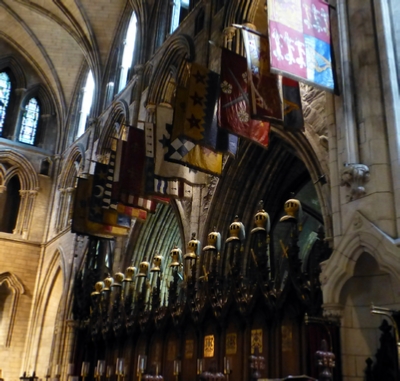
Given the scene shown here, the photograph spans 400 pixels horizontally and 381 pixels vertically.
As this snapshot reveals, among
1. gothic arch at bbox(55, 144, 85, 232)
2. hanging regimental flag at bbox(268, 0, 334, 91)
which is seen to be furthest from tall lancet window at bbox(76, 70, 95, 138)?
hanging regimental flag at bbox(268, 0, 334, 91)

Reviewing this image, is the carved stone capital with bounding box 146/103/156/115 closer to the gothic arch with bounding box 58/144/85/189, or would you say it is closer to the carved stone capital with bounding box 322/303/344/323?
the gothic arch with bounding box 58/144/85/189

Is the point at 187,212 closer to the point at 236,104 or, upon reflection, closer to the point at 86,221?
the point at 86,221

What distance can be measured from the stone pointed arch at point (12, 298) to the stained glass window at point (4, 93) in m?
6.83

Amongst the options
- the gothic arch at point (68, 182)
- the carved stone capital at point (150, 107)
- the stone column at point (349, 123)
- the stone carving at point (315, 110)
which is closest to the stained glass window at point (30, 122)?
the gothic arch at point (68, 182)

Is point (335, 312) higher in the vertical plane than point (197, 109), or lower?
lower

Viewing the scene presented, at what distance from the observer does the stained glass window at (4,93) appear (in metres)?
24.8

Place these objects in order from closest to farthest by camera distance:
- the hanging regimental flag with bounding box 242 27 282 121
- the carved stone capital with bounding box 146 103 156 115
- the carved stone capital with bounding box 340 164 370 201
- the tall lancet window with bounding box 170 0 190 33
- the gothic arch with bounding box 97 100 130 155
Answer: the carved stone capital with bounding box 340 164 370 201
the hanging regimental flag with bounding box 242 27 282 121
the carved stone capital with bounding box 146 103 156 115
the tall lancet window with bounding box 170 0 190 33
the gothic arch with bounding box 97 100 130 155

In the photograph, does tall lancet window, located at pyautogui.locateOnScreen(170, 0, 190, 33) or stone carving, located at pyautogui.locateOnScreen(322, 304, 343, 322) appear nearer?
stone carving, located at pyautogui.locateOnScreen(322, 304, 343, 322)

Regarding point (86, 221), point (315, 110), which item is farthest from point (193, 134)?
point (86, 221)

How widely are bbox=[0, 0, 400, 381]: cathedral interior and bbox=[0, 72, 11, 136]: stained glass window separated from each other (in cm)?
10

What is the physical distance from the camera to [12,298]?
2192 cm

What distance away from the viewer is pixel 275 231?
15.7 m

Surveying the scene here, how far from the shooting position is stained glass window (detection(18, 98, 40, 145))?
25094 mm

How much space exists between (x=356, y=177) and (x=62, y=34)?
20190 mm
